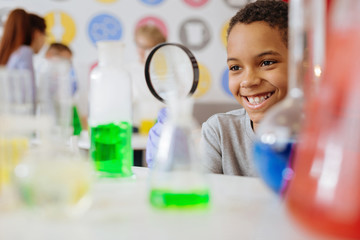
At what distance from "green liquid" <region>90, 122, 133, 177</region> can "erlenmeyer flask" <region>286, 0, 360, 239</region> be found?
1.08ft

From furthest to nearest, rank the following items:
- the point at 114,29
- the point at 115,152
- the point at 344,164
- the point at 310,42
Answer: the point at 114,29 → the point at 115,152 → the point at 310,42 → the point at 344,164

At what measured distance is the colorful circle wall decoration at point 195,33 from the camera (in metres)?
3.83

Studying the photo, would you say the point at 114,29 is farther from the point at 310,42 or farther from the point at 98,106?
the point at 310,42

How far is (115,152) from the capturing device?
69 cm

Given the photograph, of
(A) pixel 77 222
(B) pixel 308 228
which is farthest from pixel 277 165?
(A) pixel 77 222

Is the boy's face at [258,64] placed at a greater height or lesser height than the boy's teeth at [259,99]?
greater

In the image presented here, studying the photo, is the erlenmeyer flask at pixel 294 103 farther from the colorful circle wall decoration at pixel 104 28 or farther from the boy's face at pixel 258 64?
the colorful circle wall decoration at pixel 104 28

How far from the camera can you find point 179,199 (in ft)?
1.60

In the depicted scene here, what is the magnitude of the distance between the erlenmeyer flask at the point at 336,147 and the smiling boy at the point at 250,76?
74 cm

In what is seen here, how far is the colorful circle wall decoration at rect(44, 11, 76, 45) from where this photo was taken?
364cm

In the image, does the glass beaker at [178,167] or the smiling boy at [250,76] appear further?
the smiling boy at [250,76]

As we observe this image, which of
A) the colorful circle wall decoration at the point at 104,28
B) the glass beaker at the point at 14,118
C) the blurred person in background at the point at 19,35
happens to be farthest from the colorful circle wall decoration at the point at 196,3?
the glass beaker at the point at 14,118

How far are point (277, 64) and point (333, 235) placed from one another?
2.80 feet

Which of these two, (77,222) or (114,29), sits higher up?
(114,29)
